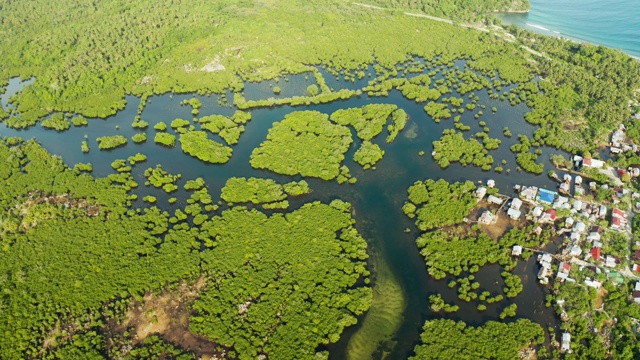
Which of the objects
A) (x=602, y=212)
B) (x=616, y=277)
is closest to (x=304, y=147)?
(x=602, y=212)

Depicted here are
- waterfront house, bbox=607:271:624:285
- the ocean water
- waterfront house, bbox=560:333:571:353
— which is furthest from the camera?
the ocean water

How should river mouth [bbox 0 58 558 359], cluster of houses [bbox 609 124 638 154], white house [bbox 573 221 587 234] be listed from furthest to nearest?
cluster of houses [bbox 609 124 638 154] → white house [bbox 573 221 587 234] → river mouth [bbox 0 58 558 359]

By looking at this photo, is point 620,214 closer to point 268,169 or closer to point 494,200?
point 494,200

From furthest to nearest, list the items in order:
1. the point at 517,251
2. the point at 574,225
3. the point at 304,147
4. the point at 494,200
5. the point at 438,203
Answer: the point at 304,147
the point at 494,200
the point at 438,203
the point at 574,225
the point at 517,251

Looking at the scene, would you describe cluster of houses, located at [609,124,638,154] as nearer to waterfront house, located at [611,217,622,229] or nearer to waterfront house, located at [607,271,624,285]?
waterfront house, located at [611,217,622,229]

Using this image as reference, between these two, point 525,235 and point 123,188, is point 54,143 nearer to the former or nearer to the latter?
point 123,188

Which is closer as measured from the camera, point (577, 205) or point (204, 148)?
point (577, 205)

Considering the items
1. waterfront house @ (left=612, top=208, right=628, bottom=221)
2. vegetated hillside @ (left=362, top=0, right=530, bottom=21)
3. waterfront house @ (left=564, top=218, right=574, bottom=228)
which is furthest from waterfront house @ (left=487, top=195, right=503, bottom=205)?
vegetated hillside @ (left=362, top=0, right=530, bottom=21)
